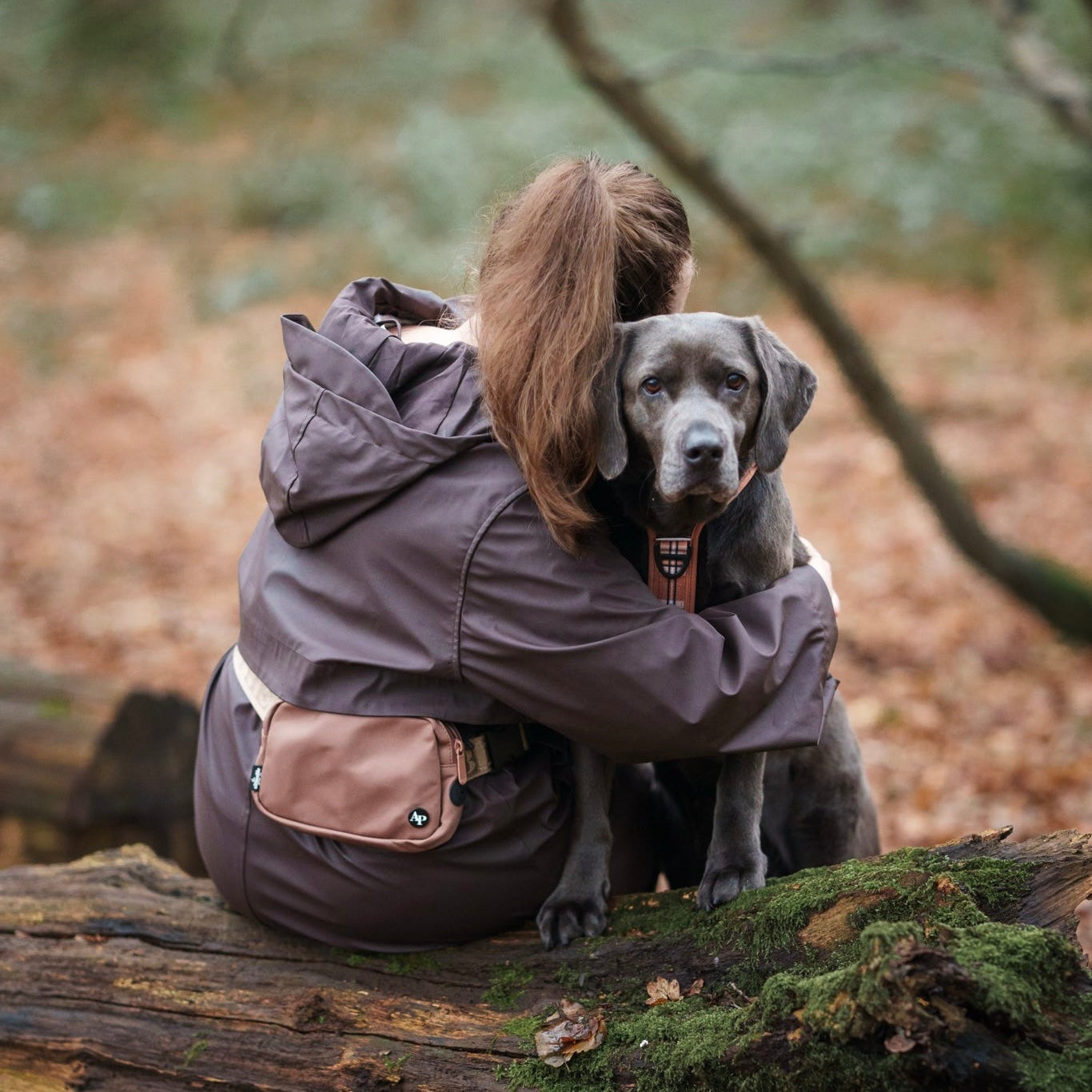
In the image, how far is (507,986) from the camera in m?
2.83

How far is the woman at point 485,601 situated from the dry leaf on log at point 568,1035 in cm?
37

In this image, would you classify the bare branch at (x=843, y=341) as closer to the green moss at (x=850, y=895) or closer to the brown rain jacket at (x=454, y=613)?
the brown rain jacket at (x=454, y=613)

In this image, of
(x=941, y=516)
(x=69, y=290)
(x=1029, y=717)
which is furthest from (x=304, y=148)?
(x=1029, y=717)

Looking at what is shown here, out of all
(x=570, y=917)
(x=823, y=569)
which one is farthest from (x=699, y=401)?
(x=570, y=917)

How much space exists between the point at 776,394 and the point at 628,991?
1540 mm

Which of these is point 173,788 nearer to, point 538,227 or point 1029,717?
point 538,227

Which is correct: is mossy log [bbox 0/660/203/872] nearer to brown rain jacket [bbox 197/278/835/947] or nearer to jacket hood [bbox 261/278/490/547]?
brown rain jacket [bbox 197/278/835/947]

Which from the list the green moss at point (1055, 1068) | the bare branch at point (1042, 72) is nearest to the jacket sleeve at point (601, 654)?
the green moss at point (1055, 1068)

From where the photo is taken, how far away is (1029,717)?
20.8 ft

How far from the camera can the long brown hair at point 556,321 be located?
2.58 meters

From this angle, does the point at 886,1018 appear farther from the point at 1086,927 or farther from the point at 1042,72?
the point at 1042,72

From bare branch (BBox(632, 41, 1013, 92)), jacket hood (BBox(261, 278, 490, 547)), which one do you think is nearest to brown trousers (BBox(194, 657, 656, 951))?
jacket hood (BBox(261, 278, 490, 547))

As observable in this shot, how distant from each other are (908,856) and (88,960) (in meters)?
2.27

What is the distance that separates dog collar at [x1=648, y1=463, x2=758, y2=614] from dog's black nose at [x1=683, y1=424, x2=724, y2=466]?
15cm
